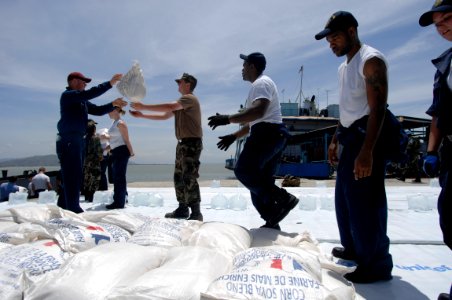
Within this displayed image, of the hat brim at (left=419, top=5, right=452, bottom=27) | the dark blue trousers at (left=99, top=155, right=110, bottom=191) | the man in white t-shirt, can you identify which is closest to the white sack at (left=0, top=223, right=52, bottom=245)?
the hat brim at (left=419, top=5, right=452, bottom=27)

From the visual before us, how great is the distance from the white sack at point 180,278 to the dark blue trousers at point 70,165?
87.8 inches

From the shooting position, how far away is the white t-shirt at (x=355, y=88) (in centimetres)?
176

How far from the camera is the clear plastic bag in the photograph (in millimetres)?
3002

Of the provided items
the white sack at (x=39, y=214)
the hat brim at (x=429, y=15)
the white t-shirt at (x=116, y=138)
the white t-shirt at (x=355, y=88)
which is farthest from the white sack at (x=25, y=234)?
the white t-shirt at (x=116, y=138)

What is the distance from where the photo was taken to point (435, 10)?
137cm

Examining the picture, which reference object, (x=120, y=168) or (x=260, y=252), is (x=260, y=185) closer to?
(x=260, y=252)

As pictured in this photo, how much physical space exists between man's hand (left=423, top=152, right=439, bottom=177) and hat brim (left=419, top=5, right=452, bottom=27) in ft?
1.95

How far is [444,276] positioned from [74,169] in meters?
3.06

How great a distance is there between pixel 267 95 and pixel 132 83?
1.26 meters

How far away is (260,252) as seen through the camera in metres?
1.41

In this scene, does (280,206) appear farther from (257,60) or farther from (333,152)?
(257,60)

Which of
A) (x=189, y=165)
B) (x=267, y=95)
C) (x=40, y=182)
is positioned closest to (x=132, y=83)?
(x=189, y=165)

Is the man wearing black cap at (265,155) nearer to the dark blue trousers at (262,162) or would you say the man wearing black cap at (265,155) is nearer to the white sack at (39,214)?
the dark blue trousers at (262,162)

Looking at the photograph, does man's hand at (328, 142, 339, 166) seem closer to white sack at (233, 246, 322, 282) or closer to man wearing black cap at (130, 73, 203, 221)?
white sack at (233, 246, 322, 282)
